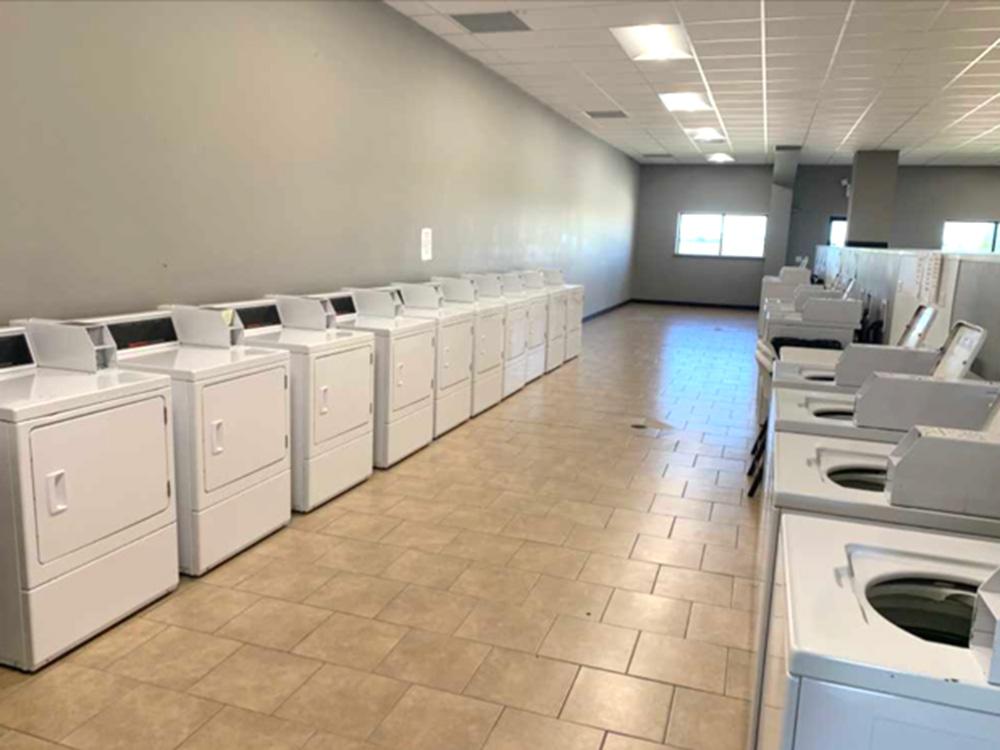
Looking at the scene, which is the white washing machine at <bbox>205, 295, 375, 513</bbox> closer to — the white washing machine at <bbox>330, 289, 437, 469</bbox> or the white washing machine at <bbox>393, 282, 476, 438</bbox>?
the white washing machine at <bbox>330, 289, 437, 469</bbox>

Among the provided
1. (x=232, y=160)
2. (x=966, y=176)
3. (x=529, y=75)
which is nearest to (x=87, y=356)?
(x=232, y=160)

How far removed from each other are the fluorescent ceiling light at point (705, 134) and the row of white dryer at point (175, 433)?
6.90 m

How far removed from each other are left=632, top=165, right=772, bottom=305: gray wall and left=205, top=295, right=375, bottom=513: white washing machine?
12.0 m

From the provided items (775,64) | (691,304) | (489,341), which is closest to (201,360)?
(489,341)

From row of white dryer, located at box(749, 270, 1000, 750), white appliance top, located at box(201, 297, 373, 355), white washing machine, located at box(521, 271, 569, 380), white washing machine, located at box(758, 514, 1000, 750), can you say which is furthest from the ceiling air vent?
white washing machine, located at box(758, 514, 1000, 750)

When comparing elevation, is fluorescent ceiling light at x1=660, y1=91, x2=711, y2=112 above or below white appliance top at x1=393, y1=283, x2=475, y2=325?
above

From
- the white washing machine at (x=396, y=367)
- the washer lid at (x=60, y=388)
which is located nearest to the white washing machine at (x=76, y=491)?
the washer lid at (x=60, y=388)

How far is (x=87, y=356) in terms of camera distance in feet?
8.73

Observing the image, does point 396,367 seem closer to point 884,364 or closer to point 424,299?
point 424,299

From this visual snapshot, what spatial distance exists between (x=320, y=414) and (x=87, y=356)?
115 cm

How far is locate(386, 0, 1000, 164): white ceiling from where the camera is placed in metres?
5.01

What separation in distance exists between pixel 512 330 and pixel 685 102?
376cm

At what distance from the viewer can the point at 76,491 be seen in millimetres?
2316

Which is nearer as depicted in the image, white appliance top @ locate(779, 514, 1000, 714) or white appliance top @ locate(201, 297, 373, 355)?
white appliance top @ locate(779, 514, 1000, 714)
